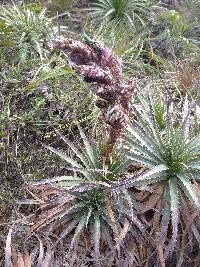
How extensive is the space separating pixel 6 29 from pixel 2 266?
2.54 m

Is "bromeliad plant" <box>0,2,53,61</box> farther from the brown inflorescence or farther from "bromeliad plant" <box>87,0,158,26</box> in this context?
the brown inflorescence

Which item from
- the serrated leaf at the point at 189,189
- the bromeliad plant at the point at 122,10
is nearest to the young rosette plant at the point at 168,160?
the serrated leaf at the point at 189,189

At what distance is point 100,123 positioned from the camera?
156 inches

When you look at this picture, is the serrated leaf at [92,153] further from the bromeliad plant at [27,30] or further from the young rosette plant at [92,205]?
the bromeliad plant at [27,30]

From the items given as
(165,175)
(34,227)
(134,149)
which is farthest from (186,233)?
(34,227)

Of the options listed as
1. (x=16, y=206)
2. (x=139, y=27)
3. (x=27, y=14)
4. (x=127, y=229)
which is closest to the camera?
(x=127, y=229)

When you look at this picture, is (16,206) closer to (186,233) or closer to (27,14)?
(186,233)

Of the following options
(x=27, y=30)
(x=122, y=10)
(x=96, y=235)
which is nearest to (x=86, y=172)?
(x=96, y=235)

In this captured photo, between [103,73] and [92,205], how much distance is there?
3.61 feet

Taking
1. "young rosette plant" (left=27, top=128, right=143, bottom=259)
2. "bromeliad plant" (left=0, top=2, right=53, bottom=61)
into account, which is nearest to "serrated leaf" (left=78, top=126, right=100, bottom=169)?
"young rosette plant" (left=27, top=128, right=143, bottom=259)

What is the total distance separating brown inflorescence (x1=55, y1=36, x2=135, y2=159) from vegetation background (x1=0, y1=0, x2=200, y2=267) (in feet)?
0.92

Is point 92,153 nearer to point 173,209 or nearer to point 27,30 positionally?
point 173,209

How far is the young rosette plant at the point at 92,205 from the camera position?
3145mm

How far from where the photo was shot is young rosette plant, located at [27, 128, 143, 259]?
3.14m
